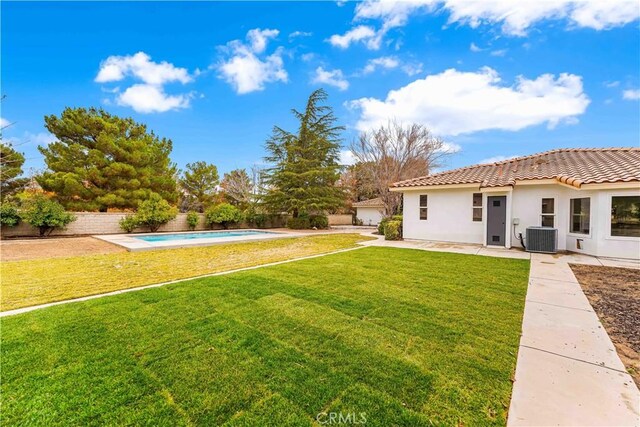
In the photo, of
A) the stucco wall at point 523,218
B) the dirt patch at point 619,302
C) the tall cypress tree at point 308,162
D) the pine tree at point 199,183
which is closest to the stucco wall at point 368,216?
the tall cypress tree at point 308,162

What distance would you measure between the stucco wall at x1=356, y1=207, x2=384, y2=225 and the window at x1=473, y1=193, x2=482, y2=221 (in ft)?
57.1

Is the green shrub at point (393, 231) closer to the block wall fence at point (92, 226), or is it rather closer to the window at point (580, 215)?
the window at point (580, 215)

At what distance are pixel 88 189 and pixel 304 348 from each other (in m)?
21.7

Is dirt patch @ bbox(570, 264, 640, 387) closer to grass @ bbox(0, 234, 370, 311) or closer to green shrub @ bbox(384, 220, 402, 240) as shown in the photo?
grass @ bbox(0, 234, 370, 311)

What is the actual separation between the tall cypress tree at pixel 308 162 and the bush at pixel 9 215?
14316 mm

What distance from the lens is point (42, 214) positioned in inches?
563

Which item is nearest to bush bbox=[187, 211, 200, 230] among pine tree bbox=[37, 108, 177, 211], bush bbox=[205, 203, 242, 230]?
bush bbox=[205, 203, 242, 230]

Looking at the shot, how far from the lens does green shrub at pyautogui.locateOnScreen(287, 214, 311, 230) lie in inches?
900

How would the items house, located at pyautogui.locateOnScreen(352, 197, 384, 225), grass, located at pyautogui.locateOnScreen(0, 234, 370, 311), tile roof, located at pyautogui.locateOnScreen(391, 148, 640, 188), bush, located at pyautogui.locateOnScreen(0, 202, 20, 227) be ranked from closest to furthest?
grass, located at pyautogui.locateOnScreen(0, 234, 370, 311) < tile roof, located at pyautogui.locateOnScreen(391, 148, 640, 188) < bush, located at pyautogui.locateOnScreen(0, 202, 20, 227) < house, located at pyautogui.locateOnScreen(352, 197, 384, 225)

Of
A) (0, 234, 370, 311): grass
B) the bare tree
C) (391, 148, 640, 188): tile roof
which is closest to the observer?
(0, 234, 370, 311): grass

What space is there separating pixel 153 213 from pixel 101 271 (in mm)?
12156

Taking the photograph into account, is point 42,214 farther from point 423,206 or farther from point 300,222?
point 423,206

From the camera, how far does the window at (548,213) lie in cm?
1062

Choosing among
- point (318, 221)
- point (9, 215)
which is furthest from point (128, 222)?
point (318, 221)
